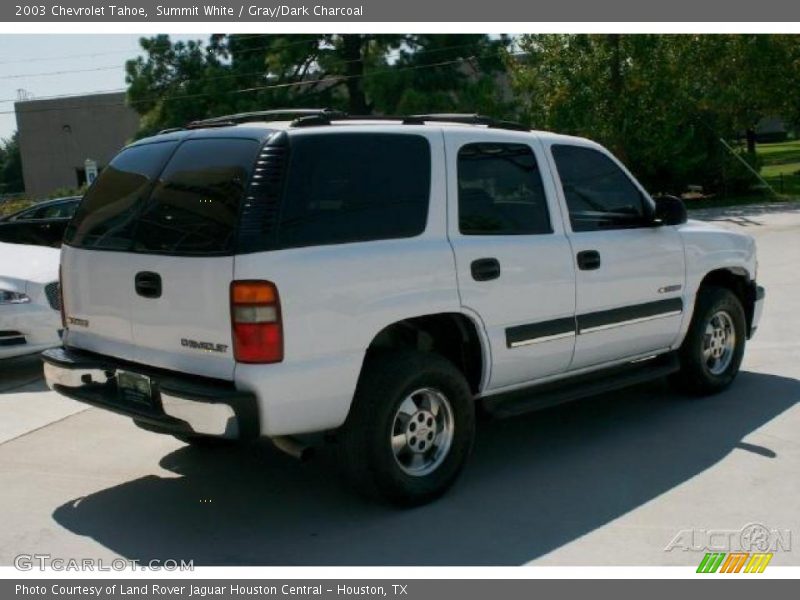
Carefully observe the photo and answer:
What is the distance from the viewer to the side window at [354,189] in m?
4.50

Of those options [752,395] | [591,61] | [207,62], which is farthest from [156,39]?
[752,395]

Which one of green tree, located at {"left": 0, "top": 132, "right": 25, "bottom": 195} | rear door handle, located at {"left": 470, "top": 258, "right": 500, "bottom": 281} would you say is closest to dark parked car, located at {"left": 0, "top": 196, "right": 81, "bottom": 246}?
rear door handle, located at {"left": 470, "top": 258, "right": 500, "bottom": 281}

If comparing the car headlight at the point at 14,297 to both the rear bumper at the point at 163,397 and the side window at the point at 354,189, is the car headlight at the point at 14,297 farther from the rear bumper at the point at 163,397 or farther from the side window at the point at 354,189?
the side window at the point at 354,189

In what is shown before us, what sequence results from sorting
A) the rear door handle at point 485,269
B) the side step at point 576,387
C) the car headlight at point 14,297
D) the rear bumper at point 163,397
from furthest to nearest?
the car headlight at point 14,297
the side step at point 576,387
the rear door handle at point 485,269
the rear bumper at point 163,397

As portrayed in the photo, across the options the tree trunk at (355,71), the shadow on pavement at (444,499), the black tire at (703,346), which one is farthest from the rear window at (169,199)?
the tree trunk at (355,71)

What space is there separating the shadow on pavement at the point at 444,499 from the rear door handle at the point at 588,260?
1.13 m

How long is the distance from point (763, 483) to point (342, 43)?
100ft

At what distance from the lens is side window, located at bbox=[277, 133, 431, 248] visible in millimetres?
4504

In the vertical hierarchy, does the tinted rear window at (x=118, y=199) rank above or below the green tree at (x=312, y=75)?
below

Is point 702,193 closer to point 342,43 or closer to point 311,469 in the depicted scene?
point 342,43

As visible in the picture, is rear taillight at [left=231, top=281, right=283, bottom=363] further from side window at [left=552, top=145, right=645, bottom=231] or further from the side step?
side window at [left=552, top=145, right=645, bottom=231]

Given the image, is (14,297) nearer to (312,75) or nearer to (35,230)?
(35,230)

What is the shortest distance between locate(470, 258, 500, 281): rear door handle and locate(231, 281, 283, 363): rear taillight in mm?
1245

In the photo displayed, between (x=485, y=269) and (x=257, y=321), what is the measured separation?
142 centimetres
